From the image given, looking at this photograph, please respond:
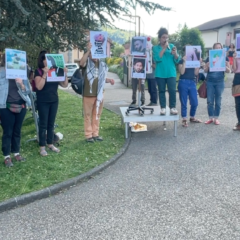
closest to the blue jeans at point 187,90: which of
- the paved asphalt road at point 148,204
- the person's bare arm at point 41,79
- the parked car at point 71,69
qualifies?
the paved asphalt road at point 148,204

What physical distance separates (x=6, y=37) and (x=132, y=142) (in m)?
3.40

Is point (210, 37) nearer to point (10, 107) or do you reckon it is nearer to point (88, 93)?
point (88, 93)

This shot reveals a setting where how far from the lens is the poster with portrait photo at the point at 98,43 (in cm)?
593

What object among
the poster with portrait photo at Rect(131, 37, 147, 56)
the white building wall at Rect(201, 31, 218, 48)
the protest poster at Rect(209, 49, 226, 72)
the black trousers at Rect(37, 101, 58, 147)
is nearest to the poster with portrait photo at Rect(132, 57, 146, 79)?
the poster with portrait photo at Rect(131, 37, 147, 56)

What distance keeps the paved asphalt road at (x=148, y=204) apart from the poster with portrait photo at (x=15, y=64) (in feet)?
6.60

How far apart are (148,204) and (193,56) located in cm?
427

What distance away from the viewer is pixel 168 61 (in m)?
7.01

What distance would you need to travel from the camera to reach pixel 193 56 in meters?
7.23

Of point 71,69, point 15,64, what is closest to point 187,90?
point 15,64

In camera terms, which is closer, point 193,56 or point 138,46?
point 138,46

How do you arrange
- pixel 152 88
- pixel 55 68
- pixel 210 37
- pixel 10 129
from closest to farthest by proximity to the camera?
1. pixel 10 129
2. pixel 55 68
3. pixel 152 88
4. pixel 210 37

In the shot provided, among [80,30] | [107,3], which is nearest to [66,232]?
[107,3]

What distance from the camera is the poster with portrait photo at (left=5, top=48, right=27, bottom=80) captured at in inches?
196

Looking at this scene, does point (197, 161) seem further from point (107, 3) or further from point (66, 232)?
point (107, 3)
